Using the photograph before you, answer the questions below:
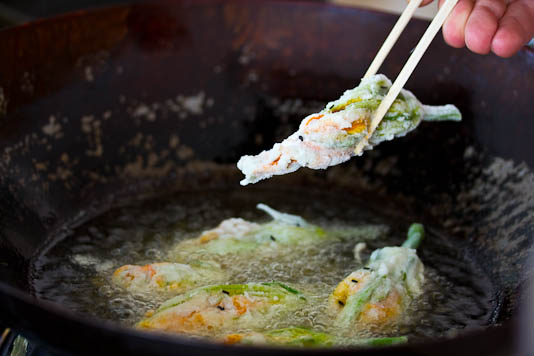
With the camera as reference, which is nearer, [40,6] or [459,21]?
[459,21]

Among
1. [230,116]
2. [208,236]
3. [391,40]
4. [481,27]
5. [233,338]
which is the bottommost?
[233,338]

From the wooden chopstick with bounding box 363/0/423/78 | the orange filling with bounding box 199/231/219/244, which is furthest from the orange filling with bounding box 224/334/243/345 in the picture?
the wooden chopstick with bounding box 363/0/423/78

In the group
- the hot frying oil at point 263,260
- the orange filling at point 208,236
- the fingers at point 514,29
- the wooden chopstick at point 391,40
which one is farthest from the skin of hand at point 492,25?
the orange filling at point 208,236

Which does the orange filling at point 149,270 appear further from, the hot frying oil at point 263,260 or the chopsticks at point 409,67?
the chopsticks at point 409,67

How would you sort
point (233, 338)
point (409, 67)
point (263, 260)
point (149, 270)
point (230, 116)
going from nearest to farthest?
point (233, 338) < point (409, 67) < point (149, 270) < point (263, 260) < point (230, 116)

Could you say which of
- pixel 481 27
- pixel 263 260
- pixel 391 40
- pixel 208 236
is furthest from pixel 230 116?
pixel 481 27

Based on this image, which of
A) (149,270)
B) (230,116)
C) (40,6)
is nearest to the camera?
(149,270)

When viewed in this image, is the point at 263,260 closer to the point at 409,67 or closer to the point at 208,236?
the point at 208,236
